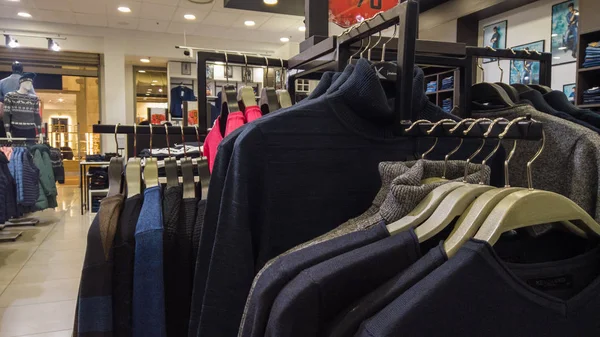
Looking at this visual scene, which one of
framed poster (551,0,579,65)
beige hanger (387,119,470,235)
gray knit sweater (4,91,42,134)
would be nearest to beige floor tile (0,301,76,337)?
beige hanger (387,119,470,235)

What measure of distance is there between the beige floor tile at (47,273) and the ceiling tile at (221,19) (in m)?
5.15

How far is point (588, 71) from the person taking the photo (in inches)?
157

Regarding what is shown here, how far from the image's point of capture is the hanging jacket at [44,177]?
196 inches

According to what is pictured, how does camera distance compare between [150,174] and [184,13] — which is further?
[184,13]

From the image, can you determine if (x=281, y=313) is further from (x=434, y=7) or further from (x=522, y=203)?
(x=434, y=7)

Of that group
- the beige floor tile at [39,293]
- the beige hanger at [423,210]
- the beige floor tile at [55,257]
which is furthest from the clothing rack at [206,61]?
the beige floor tile at [55,257]

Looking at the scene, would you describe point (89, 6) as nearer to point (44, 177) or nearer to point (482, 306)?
point (44, 177)

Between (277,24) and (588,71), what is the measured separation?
567 centimetres

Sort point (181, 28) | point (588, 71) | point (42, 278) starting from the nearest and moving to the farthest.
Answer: point (42, 278), point (588, 71), point (181, 28)

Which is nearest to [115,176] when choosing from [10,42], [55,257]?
[55,257]

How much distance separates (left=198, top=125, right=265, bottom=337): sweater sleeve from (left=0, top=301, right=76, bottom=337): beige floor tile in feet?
7.70

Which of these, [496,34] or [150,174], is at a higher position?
[496,34]

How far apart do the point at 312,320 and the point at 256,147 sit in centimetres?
36

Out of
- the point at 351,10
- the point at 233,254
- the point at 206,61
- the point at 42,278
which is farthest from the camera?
the point at 42,278
